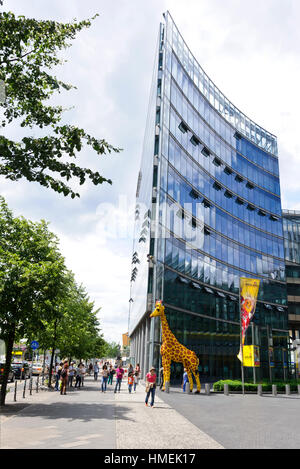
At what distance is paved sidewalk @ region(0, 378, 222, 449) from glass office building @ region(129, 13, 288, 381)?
18.4 m

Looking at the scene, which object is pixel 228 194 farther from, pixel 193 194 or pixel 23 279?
pixel 23 279

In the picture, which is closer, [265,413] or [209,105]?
[265,413]

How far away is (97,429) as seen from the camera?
9.87 meters

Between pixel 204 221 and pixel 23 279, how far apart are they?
92.0ft

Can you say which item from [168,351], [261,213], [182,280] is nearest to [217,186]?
[261,213]

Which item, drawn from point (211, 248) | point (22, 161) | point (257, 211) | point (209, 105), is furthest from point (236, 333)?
point (22, 161)

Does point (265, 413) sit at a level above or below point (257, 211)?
below

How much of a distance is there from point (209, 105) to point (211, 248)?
60.2 feet

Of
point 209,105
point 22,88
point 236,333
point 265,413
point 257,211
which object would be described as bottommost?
point 265,413

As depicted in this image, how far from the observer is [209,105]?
4578 cm

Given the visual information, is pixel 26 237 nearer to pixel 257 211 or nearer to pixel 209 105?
pixel 209 105

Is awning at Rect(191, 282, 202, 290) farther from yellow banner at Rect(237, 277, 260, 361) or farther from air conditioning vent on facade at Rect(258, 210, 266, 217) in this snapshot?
air conditioning vent on facade at Rect(258, 210, 266, 217)

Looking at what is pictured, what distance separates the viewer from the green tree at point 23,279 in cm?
1492
